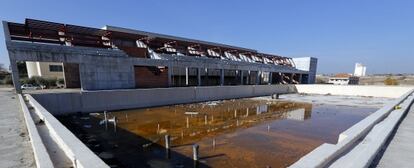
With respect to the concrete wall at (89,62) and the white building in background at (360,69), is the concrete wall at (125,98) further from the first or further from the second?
the white building in background at (360,69)

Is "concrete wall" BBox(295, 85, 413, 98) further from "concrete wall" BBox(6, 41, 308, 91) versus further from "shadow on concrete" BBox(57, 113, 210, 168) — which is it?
"shadow on concrete" BBox(57, 113, 210, 168)

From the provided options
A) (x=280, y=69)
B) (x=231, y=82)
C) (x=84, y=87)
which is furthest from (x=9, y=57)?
(x=280, y=69)

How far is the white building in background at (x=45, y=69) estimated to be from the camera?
21.7 metres

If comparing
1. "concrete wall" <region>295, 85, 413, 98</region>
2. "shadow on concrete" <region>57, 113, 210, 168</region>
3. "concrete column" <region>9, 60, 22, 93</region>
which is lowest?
"shadow on concrete" <region>57, 113, 210, 168</region>

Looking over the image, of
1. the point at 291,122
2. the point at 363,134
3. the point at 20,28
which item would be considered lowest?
the point at 291,122

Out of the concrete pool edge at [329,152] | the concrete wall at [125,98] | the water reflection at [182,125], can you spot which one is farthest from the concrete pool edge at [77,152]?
the concrete wall at [125,98]

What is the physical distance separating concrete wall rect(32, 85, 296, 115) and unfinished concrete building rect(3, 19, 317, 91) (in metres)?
1.78

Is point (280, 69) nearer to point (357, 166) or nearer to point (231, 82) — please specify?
point (231, 82)

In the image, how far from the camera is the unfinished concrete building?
11.2 metres

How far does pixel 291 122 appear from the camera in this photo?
9.32 m

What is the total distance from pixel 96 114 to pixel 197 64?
9.60 metres

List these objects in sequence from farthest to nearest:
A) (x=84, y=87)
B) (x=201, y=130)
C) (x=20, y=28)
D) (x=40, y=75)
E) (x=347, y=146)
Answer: (x=40, y=75)
(x=20, y=28)
(x=84, y=87)
(x=201, y=130)
(x=347, y=146)

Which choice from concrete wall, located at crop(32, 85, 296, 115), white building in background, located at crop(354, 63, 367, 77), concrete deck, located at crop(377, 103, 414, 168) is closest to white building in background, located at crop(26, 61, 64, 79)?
concrete wall, located at crop(32, 85, 296, 115)

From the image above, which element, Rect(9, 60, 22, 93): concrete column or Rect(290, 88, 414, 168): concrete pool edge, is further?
Rect(9, 60, 22, 93): concrete column
